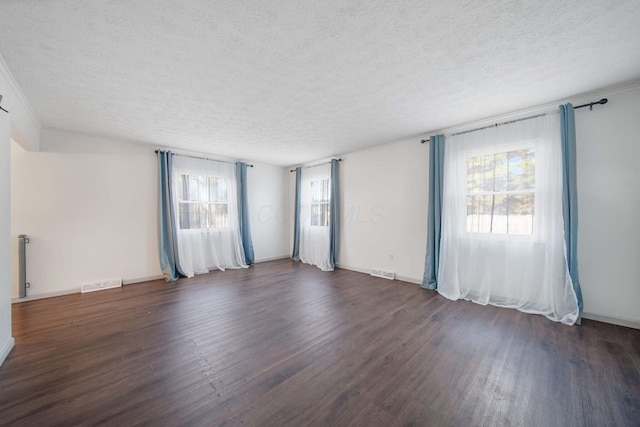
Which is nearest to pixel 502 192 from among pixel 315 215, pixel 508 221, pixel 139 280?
pixel 508 221

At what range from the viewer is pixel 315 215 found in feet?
18.8

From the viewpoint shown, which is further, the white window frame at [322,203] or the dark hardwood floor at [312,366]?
the white window frame at [322,203]

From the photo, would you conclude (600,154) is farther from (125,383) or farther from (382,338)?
(125,383)

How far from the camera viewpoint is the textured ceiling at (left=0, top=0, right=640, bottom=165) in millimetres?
1455

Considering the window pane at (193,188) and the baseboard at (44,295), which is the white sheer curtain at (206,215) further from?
the baseboard at (44,295)

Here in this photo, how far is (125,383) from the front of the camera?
1.66 m

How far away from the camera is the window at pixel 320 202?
546cm

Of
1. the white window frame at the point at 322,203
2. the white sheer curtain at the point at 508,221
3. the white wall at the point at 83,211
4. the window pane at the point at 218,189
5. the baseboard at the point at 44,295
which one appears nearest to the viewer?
the white sheer curtain at the point at 508,221

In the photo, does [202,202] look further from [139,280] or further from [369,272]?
[369,272]

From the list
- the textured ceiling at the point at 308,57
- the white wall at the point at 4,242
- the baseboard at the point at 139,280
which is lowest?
the baseboard at the point at 139,280

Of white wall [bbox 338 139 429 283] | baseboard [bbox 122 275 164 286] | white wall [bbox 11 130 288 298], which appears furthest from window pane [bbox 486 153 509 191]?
baseboard [bbox 122 275 164 286]

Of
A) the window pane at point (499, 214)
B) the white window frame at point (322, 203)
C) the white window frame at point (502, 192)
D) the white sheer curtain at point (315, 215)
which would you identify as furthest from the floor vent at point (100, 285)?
the window pane at point (499, 214)

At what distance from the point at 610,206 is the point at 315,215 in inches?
183

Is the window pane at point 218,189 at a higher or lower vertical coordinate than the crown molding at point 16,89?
lower
